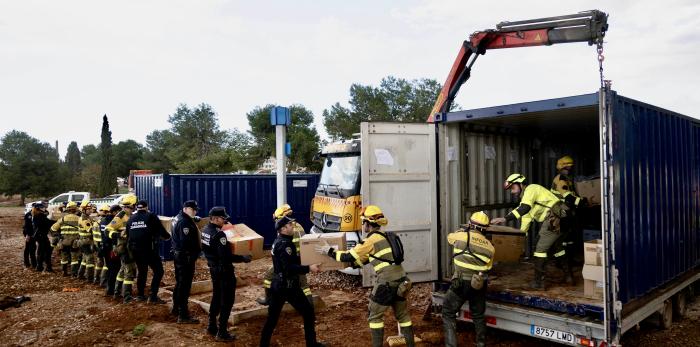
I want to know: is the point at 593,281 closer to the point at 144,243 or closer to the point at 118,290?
the point at 144,243

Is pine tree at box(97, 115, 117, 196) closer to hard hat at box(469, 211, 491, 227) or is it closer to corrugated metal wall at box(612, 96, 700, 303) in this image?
hard hat at box(469, 211, 491, 227)

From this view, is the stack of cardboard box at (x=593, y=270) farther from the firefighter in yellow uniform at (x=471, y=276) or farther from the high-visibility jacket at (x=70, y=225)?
the high-visibility jacket at (x=70, y=225)

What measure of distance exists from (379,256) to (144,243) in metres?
4.80

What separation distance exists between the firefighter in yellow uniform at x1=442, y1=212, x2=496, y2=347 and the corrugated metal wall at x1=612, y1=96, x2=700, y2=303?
1.28 m

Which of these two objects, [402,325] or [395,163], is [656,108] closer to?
[395,163]

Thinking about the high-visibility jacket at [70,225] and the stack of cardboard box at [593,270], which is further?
the high-visibility jacket at [70,225]

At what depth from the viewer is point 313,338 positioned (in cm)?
577

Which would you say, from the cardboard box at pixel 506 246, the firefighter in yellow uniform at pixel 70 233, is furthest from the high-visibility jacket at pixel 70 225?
the cardboard box at pixel 506 246

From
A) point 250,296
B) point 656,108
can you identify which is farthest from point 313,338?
point 656,108

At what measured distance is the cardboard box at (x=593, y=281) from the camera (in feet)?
17.9

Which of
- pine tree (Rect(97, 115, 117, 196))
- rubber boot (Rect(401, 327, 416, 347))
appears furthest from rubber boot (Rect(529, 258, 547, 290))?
pine tree (Rect(97, 115, 117, 196))

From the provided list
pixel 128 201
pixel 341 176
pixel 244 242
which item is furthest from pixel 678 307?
pixel 128 201

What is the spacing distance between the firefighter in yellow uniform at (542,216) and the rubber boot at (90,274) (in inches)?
338

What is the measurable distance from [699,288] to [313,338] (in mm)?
6924
